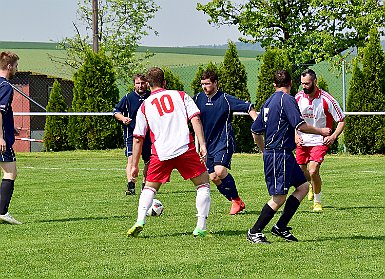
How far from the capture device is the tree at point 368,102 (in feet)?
87.4

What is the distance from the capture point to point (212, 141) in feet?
41.3

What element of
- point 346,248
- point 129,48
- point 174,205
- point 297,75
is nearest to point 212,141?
point 174,205

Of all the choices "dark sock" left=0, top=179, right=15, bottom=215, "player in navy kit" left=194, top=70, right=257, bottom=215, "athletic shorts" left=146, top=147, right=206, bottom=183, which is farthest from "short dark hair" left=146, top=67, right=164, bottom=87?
"dark sock" left=0, top=179, right=15, bottom=215

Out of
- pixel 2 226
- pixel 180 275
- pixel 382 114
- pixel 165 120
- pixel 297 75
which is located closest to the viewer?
pixel 180 275

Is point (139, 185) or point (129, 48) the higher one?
point (129, 48)

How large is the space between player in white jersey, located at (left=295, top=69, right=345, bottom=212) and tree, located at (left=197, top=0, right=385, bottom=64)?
29.4m

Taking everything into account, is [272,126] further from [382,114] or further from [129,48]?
[129,48]

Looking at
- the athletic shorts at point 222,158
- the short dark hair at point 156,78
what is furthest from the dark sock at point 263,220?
the athletic shorts at point 222,158

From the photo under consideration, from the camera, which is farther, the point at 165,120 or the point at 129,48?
the point at 129,48

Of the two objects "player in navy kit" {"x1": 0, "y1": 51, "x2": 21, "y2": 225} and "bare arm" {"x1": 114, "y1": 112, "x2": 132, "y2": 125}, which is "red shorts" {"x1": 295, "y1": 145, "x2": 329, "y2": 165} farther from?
"player in navy kit" {"x1": 0, "y1": 51, "x2": 21, "y2": 225}

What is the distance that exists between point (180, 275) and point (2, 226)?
4137mm

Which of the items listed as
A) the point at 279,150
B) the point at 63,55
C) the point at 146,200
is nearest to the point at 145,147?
the point at 146,200

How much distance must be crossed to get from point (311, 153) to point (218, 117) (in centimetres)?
156

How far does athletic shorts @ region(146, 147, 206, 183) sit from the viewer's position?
9.95 meters
